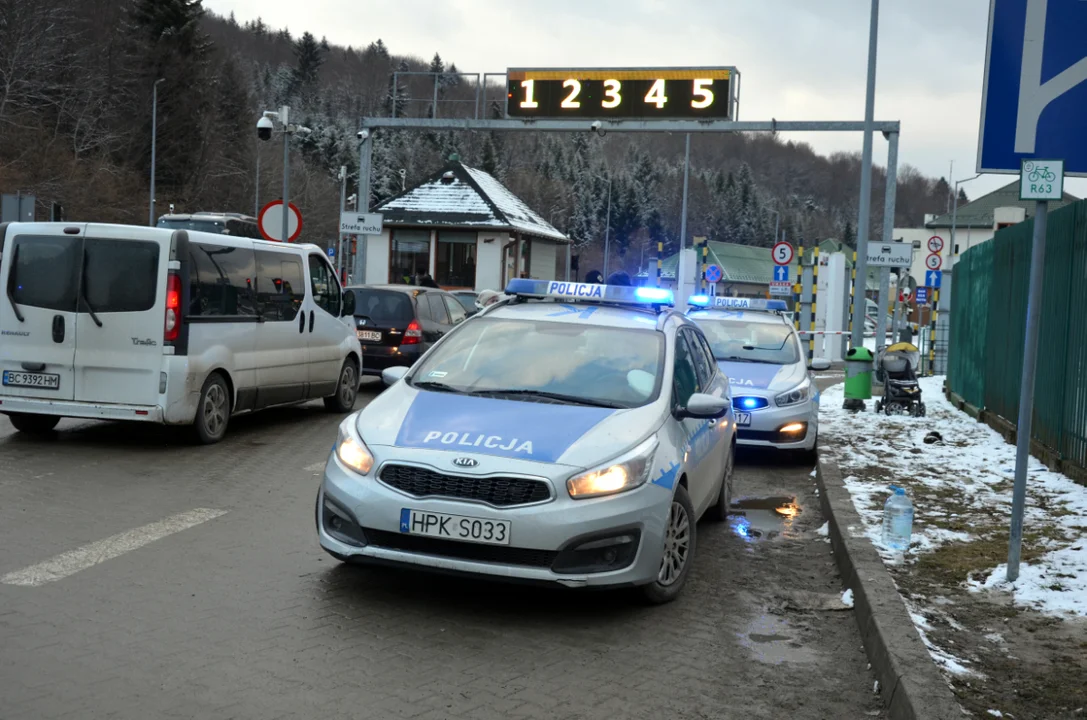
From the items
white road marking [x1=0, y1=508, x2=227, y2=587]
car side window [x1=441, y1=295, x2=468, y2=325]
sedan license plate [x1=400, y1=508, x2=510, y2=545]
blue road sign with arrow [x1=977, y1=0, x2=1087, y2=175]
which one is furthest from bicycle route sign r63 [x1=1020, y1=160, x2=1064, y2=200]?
car side window [x1=441, y1=295, x2=468, y2=325]

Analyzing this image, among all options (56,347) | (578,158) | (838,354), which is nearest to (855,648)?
(56,347)

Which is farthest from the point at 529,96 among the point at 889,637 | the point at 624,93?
the point at 889,637

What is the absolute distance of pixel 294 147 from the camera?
111 m

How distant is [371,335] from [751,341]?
241 inches

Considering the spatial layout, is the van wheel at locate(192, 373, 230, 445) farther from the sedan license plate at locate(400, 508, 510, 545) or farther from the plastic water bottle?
the plastic water bottle

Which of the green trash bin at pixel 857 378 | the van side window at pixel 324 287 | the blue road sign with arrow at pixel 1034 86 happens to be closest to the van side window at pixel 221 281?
the van side window at pixel 324 287

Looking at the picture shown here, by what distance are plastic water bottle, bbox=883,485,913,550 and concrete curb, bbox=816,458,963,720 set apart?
0.65ft

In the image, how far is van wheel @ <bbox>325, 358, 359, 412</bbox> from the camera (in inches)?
547

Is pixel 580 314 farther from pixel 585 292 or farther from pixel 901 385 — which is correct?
Answer: pixel 901 385

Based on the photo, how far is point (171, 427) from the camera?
38.7 ft

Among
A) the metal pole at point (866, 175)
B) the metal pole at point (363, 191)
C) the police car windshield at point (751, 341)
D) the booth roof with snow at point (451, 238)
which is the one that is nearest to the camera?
the police car windshield at point (751, 341)

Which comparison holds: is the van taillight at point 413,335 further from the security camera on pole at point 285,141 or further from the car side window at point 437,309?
the security camera on pole at point 285,141

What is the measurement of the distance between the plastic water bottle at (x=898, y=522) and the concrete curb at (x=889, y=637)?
20 centimetres

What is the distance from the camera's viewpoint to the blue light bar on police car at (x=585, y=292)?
25.8 ft
